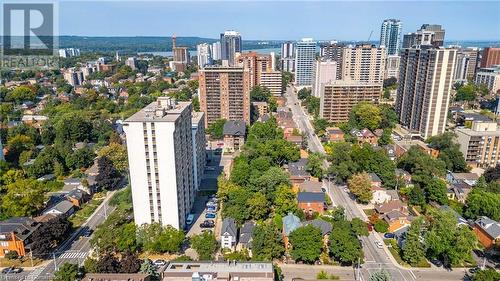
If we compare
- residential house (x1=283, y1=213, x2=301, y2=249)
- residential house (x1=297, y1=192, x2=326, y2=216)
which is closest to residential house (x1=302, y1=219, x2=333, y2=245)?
residential house (x1=283, y1=213, x2=301, y2=249)

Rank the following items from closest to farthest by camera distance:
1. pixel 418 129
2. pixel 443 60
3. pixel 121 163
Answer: pixel 121 163 < pixel 443 60 < pixel 418 129

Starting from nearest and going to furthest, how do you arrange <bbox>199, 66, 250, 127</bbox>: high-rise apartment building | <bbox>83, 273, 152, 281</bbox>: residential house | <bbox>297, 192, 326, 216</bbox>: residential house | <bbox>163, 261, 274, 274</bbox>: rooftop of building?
<bbox>83, 273, 152, 281</bbox>: residential house < <bbox>163, 261, 274, 274</bbox>: rooftop of building < <bbox>297, 192, 326, 216</bbox>: residential house < <bbox>199, 66, 250, 127</bbox>: high-rise apartment building

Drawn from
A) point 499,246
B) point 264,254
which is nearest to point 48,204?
point 264,254

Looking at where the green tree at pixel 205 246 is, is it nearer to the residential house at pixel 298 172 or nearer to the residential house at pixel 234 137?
the residential house at pixel 298 172

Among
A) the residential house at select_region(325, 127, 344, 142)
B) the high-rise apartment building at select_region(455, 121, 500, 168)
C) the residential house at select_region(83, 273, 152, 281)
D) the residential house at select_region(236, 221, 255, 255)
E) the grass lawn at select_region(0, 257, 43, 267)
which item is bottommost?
the grass lawn at select_region(0, 257, 43, 267)

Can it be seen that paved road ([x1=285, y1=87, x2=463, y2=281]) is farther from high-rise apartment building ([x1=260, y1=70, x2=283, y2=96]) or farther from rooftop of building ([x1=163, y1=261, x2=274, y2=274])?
high-rise apartment building ([x1=260, y1=70, x2=283, y2=96])

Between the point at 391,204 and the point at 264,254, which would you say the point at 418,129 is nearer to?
the point at 391,204
